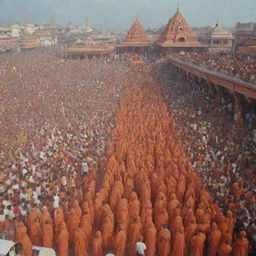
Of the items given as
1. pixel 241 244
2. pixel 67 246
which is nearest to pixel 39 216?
pixel 67 246

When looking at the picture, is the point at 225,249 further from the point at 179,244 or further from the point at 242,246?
the point at 179,244

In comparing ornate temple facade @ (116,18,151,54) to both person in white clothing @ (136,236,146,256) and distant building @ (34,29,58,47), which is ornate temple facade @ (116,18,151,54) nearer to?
distant building @ (34,29,58,47)

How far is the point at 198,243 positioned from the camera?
8516 mm

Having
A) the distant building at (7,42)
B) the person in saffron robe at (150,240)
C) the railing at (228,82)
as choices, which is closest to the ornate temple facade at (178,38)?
the railing at (228,82)

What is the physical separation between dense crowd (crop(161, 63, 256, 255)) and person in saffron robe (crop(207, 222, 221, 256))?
A: 3.10ft

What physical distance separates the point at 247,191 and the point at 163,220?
3433 mm

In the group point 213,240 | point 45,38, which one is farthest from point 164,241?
point 45,38

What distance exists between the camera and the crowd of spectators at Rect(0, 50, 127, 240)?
10773mm

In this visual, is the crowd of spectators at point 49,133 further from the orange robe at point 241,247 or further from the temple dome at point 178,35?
the temple dome at point 178,35

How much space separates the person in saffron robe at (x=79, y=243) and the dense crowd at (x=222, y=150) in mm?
4197

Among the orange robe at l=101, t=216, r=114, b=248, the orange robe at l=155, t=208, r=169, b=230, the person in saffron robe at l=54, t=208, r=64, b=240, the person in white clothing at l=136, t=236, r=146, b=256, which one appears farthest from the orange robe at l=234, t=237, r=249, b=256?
the person in saffron robe at l=54, t=208, r=64, b=240

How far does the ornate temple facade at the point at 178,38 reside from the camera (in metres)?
42.8

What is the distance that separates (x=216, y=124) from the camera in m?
18.5

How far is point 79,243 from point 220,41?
40226 millimetres
